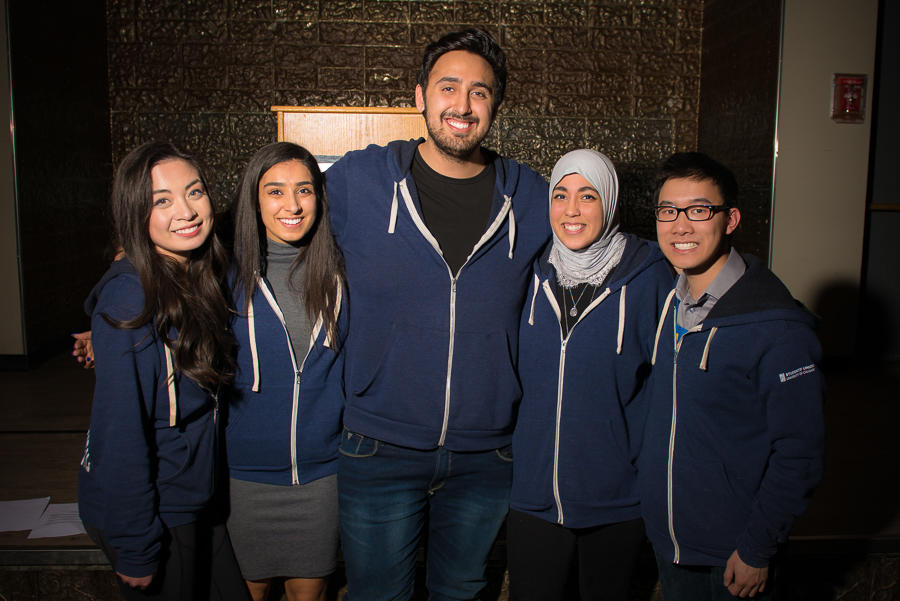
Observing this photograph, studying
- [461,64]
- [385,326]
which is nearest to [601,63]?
[461,64]

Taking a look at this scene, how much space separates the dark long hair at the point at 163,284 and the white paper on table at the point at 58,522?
0.96 m

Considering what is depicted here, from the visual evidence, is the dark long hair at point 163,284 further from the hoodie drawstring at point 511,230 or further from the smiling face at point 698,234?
the smiling face at point 698,234

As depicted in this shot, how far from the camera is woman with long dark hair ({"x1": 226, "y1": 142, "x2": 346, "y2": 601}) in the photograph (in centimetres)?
152

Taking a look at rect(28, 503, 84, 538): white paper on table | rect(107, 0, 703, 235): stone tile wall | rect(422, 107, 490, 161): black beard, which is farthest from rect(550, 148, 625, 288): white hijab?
rect(107, 0, 703, 235): stone tile wall

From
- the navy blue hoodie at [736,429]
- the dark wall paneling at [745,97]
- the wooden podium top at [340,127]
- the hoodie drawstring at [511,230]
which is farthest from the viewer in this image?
the dark wall paneling at [745,97]

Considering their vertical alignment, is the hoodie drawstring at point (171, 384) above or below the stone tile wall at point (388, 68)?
below

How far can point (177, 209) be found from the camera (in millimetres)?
1392

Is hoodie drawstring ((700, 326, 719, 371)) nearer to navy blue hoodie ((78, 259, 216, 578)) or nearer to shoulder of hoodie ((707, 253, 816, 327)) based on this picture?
shoulder of hoodie ((707, 253, 816, 327))

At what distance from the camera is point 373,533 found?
1498 millimetres

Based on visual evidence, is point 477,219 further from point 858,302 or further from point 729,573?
point 858,302

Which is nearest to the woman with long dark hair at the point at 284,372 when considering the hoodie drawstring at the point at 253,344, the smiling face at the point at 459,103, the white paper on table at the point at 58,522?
the hoodie drawstring at the point at 253,344

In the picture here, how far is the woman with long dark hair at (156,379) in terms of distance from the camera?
4.17ft

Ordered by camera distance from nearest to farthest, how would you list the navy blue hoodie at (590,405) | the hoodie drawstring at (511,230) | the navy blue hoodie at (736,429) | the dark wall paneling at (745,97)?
the navy blue hoodie at (736,429) < the navy blue hoodie at (590,405) < the hoodie drawstring at (511,230) < the dark wall paneling at (745,97)

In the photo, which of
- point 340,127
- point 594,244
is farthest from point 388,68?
point 594,244
